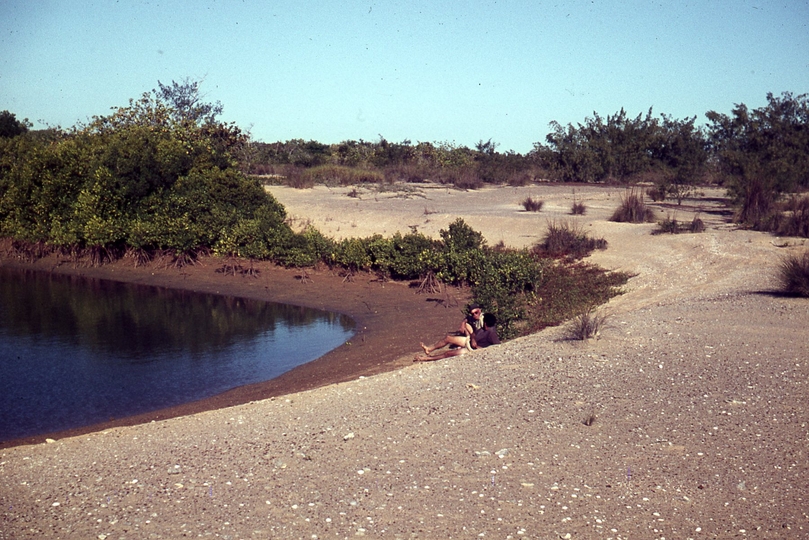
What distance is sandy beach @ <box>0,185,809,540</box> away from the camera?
214 inches

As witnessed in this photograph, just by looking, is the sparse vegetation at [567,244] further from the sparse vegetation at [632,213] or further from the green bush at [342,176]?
the green bush at [342,176]

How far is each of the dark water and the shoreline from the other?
410 mm

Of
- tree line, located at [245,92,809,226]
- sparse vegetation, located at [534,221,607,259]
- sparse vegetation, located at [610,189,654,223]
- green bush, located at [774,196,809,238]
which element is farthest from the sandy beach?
tree line, located at [245,92,809,226]

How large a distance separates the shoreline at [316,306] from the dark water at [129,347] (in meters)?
0.41

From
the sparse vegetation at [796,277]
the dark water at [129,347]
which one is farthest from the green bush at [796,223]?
the dark water at [129,347]

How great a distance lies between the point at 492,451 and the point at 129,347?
9.44 m

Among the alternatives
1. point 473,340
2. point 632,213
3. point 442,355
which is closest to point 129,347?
point 442,355

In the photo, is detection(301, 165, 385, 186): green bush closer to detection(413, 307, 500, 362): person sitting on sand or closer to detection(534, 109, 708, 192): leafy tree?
detection(534, 109, 708, 192): leafy tree

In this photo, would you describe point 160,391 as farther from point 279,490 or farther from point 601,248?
point 601,248

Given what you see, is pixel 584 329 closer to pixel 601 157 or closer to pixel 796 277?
pixel 796 277

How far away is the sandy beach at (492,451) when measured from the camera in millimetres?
5430

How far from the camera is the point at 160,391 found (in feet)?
37.1

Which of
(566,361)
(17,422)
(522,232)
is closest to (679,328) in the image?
(566,361)

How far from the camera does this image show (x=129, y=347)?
1404 centimetres
